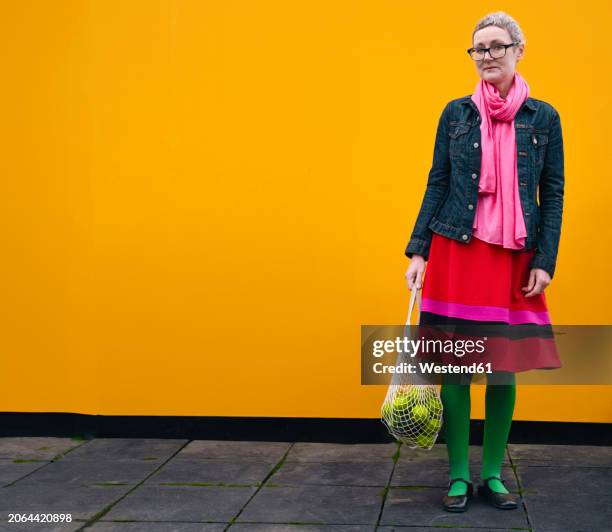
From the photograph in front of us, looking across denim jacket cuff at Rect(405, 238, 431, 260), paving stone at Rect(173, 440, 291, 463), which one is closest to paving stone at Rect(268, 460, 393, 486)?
paving stone at Rect(173, 440, 291, 463)

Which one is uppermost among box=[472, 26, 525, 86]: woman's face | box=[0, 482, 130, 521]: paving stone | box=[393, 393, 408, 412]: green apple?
Answer: box=[472, 26, 525, 86]: woman's face

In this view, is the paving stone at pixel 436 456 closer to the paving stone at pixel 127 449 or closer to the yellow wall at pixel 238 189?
the yellow wall at pixel 238 189

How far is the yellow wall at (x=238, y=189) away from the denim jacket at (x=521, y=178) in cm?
97

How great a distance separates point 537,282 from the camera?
11.4ft

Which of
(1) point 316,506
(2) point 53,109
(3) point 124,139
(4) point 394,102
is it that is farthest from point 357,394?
(2) point 53,109

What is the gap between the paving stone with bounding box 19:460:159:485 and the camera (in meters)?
4.04

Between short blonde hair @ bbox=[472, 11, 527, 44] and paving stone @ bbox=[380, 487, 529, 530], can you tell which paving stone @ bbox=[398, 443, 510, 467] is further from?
short blonde hair @ bbox=[472, 11, 527, 44]

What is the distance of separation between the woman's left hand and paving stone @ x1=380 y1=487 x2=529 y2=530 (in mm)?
852

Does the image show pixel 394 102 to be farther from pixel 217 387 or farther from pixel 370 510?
pixel 370 510

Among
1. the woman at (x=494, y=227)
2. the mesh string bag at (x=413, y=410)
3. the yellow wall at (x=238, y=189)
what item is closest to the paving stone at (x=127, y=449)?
the yellow wall at (x=238, y=189)

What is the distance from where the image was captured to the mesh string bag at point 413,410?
135 inches

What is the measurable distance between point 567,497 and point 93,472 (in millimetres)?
2115

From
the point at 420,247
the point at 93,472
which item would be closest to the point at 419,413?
the point at 420,247

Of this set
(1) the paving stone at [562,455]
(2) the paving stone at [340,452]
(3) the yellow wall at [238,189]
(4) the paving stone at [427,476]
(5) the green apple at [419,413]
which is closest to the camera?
(5) the green apple at [419,413]
